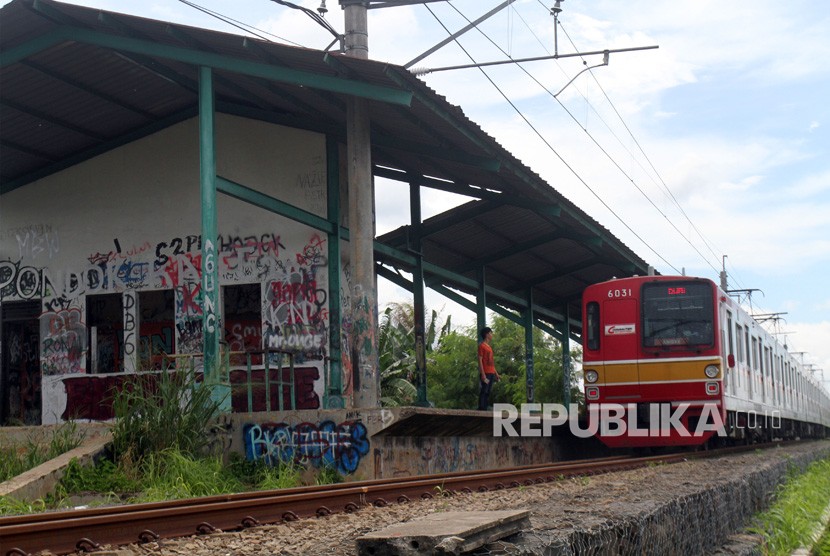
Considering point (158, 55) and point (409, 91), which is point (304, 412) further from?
point (158, 55)

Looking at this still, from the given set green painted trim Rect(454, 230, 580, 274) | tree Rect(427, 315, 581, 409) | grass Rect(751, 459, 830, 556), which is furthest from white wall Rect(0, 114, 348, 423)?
tree Rect(427, 315, 581, 409)

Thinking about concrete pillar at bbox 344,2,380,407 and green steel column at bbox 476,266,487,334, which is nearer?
concrete pillar at bbox 344,2,380,407

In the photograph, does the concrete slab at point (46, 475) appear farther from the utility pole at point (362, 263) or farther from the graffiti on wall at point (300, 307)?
the graffiti on wall at point (300, 307)

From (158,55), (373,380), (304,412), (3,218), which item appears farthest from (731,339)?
(3,218)

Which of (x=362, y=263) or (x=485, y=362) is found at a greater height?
(x=362, y=263)

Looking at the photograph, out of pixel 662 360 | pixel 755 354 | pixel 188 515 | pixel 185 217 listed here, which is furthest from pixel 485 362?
pixel 188 515

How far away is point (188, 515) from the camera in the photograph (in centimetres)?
674

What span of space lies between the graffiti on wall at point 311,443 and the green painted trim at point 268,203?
358cm

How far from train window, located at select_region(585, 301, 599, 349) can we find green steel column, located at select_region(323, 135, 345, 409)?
4123mm

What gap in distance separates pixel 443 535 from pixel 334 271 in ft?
44.0

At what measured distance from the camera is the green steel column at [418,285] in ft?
62.6

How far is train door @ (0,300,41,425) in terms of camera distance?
1953 cm

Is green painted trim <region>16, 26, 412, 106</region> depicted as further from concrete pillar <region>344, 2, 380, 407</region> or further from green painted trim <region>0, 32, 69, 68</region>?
concrete pillar <region>344, 2, 380, 407</region>

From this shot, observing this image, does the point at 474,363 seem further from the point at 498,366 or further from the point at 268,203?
the point at 268,203
